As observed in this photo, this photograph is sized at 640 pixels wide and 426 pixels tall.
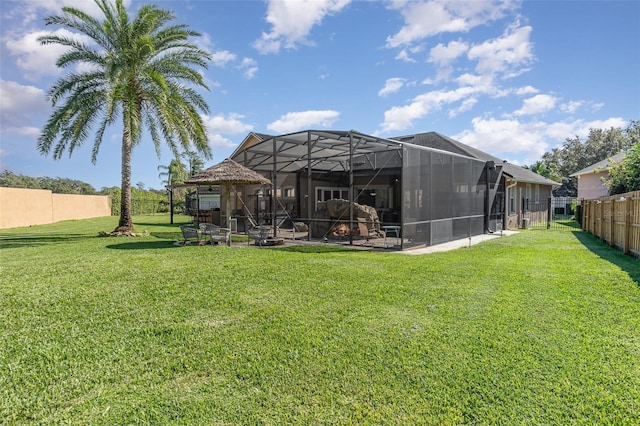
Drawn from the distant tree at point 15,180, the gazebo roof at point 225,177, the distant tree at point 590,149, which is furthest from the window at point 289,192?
the distant tree at point 15,180

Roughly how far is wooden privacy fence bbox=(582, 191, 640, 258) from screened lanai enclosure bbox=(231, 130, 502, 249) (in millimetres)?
3791

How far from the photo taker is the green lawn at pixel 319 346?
270 cm

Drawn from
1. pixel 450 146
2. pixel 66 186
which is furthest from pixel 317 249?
pixel 66 186

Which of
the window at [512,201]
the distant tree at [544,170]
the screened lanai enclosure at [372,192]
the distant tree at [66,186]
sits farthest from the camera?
the distant tree at [66,186]

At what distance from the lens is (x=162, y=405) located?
2764 millimetres

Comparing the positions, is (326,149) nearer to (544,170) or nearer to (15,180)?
(544,170)

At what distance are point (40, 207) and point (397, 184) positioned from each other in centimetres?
2256

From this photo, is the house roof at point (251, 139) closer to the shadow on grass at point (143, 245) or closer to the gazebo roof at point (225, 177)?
the gazebo roof at point (225, 177)

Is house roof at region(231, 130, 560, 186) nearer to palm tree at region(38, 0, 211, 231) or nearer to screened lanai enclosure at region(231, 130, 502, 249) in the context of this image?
screened lanai enclosure at region(231, 130, 502, 249)

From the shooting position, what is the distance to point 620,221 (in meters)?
10.2

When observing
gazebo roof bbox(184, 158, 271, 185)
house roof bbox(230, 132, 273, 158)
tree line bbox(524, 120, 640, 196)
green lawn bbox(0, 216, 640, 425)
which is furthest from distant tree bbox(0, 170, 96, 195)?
tree line bbox(524, 120, 640, 196)

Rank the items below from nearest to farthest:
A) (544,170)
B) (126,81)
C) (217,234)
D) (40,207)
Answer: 1. (217,234)
2. (126,81)
3. (40,207)
4. (544,170)

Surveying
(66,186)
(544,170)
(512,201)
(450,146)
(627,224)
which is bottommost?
(627,224)

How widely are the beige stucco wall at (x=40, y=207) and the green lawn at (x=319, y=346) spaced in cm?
1655
